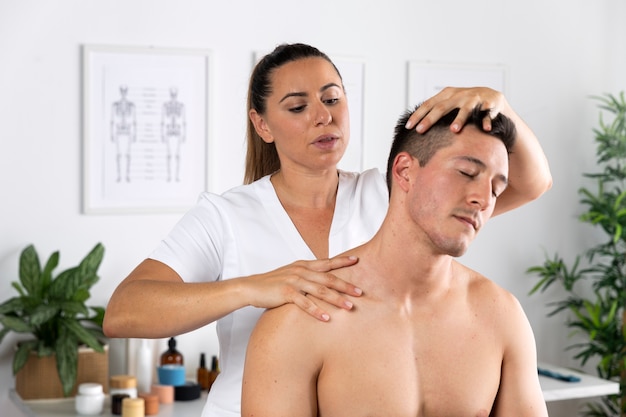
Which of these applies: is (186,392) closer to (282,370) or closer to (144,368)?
(144,368)

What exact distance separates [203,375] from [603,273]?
Result: 7.35 ft

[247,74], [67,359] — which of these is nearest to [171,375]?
[67,359]

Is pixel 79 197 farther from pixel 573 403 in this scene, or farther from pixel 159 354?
pixel 573 403

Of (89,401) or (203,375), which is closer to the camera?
(89,401)

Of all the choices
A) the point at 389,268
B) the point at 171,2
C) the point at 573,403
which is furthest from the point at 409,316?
the point at 573,403

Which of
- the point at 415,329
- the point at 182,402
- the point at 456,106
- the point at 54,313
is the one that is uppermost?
the point at 456,106

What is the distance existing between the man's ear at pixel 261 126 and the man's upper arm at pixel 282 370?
1.89 feet

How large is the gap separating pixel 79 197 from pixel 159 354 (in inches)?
27.9

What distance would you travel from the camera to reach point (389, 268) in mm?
1720

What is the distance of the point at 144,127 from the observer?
386 cm

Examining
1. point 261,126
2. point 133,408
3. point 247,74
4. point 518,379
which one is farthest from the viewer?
point 247,74

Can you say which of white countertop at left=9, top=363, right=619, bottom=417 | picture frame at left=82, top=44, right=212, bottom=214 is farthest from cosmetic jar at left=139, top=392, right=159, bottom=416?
picture frame at left=82, top=44, right=212, bottom=214

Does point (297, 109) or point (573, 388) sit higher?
point (297, 109)

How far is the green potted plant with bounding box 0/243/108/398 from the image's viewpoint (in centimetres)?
343
